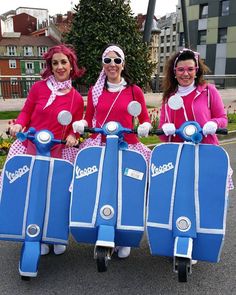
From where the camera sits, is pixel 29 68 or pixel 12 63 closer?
pixel 12 63

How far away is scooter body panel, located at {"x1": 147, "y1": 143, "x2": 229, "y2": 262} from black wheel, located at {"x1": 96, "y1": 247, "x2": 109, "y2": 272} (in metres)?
0.36

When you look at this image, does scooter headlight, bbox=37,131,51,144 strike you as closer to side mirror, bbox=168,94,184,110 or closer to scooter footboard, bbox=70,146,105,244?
scooter footboard, bbox=70,146,105,244

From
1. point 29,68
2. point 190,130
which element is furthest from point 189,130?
point 29,68

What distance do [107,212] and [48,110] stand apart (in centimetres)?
99

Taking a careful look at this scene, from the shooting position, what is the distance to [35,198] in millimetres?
2793

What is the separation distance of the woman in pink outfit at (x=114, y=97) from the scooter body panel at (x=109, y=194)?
26 centimetres

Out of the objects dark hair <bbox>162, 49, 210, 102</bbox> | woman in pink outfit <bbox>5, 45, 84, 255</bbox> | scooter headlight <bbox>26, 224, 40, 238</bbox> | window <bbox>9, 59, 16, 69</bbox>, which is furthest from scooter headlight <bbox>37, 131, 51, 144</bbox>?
window <bbox>9, 59, 16, 69</bbox>

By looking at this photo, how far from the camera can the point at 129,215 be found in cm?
274

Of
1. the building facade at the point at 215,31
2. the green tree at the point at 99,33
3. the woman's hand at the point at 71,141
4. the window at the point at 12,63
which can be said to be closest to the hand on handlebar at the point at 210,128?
the woman's hand at the point at 71,141

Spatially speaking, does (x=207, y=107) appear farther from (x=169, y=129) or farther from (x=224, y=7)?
(x=224, y=7)

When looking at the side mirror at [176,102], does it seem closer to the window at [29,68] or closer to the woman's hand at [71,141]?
the woman's hand at [71,141]

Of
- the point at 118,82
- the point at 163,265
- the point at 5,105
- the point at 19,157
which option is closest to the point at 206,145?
the point at 118,82

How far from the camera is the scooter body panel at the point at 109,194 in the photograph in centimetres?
272

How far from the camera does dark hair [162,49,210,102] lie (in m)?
2.94
